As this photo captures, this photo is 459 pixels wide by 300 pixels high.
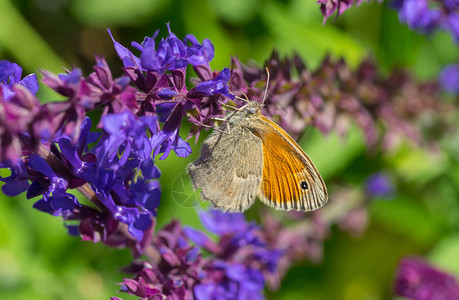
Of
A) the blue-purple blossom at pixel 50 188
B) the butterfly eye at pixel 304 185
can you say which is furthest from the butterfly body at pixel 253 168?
the blue-purple blossom at pixel 50 188

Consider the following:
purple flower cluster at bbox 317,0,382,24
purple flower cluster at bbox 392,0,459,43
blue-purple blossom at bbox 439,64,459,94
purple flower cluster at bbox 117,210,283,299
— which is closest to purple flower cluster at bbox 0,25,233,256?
purple flower cluster at bbox 117,210,283,299

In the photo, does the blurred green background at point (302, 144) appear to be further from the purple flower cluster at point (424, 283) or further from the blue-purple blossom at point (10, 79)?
the blue-purple blossom at point (10, 79)

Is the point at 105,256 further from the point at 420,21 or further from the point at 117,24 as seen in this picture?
the point at 420,21

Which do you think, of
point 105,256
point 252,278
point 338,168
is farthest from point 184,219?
point 252,278

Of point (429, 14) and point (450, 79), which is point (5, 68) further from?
point (450, 79)

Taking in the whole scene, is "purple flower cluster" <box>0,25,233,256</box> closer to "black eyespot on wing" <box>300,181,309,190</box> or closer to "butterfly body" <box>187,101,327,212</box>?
"butterfly body" <box>187,101,327,212</box>

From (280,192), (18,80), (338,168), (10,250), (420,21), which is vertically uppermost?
(420,21)
